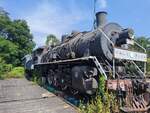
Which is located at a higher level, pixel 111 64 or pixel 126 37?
pixel 126 37

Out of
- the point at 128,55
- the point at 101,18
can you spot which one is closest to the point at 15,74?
the point at 101,18

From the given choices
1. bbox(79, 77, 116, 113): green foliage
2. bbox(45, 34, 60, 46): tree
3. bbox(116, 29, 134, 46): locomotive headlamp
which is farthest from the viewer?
bbox(45, 34, 60, 46): tree

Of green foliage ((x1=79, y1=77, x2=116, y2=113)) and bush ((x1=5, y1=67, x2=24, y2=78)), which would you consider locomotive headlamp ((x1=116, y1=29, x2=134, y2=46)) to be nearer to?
green foliage ((x1=79, y1=77, x2=116, y2=113))

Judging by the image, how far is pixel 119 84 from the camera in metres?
8.21

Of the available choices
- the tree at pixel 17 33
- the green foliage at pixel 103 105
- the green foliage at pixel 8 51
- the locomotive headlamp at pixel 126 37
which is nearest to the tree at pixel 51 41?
the tree at pixel 17 33

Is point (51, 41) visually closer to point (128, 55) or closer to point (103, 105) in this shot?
point (128, 55)

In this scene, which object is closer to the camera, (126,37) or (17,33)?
(126,37)

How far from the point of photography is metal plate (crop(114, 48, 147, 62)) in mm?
8773

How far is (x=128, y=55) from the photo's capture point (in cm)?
920

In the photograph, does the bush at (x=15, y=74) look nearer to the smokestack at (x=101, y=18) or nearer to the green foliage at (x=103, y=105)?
the smokestack at (x=101, y=18)

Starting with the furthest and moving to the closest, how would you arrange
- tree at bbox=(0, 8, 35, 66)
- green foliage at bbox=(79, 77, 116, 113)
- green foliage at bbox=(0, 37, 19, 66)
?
1. tree at bbox=(0, 8, 35, 66)
2. green foliage at bbox=(0, 37, 19, 66)
3. green foliage at bbox=(79, 77, 116, 113)

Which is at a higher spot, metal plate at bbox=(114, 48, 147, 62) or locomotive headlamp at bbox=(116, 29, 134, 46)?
locomotive headlamp at bbox=(116, 29, 134, 46)

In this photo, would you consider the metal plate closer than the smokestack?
Yes

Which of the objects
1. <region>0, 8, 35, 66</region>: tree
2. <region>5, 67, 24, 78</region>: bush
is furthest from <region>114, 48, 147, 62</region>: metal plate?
<region>0, 8, 35, 66</region>: tree
